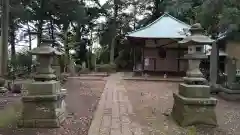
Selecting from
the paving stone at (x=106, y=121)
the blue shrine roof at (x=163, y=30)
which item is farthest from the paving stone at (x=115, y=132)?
the blue shrine roof at (x=163, y=30)

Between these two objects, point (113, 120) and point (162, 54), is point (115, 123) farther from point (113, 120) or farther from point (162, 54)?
point (162, 54)

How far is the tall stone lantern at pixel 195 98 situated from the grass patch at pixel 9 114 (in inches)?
140

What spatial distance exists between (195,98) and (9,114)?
13.9ft

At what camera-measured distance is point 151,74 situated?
750 inches

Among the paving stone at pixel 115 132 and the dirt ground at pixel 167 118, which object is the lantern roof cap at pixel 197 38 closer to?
the dirt ground at pixel 167 118

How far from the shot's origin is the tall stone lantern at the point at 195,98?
5.57 metres

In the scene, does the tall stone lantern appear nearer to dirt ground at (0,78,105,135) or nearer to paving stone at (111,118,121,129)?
paving stone at (111,118,121,129)

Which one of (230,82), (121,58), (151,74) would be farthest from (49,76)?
(121,58)

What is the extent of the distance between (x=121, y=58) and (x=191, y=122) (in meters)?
22.4

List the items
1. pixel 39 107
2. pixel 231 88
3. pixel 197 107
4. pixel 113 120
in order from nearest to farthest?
pixel 39 107, pixel 197 107, pixel 113 120, pixel 231 88

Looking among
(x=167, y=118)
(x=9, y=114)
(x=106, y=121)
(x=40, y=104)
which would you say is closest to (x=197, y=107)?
(x=167, y=118)

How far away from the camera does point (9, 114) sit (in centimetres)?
647

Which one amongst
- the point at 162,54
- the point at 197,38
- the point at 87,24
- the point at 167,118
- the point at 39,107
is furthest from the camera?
the point at 87,24

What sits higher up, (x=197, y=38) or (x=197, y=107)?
(x=197, y=38)
